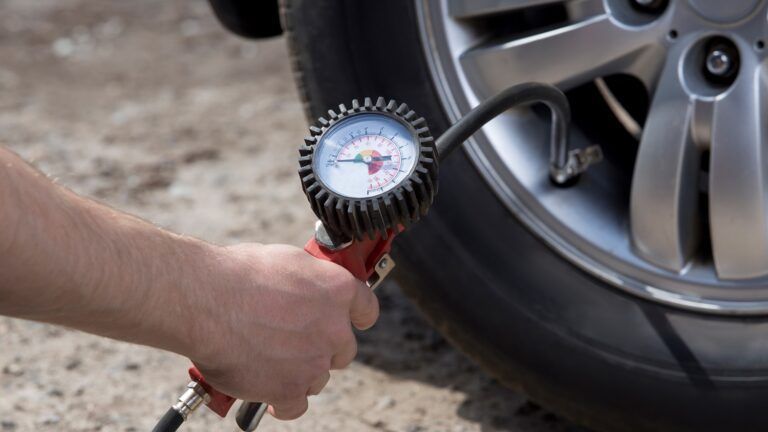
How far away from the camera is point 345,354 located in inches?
49.1

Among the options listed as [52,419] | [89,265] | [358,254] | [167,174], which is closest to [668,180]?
[358,254]

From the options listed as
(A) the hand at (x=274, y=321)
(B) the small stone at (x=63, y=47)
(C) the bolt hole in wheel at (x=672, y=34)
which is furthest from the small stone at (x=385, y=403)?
(B) the small stone at (x=63, y=47)

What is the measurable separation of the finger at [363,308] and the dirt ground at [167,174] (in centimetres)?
57

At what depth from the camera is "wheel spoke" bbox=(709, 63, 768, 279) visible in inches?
61.2

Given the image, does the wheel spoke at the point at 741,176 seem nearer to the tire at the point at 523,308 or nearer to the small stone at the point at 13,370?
the tire at the point at 523,308

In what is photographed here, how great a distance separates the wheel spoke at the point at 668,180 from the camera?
1600 millimetres

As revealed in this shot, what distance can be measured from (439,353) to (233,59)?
197cm

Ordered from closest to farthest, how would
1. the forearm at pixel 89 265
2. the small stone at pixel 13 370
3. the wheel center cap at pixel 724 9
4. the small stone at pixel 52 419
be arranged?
the forearm at pixel 89 265, the wheel center cap at pixel 724 9, the small stone at pixel 52 419, the small stone at pixel 13 370

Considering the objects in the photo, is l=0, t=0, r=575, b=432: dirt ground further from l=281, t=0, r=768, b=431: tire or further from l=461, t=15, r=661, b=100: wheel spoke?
l=461, t=15, r=661, b=100: wheel spoke

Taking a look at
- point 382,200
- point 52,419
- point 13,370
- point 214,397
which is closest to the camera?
point 382,200

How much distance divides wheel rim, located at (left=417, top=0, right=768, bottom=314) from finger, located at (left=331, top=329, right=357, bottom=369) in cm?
51

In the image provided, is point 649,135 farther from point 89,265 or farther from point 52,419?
point 52,419

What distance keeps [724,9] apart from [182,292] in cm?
87

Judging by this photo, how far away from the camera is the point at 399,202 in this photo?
1.20 meters
